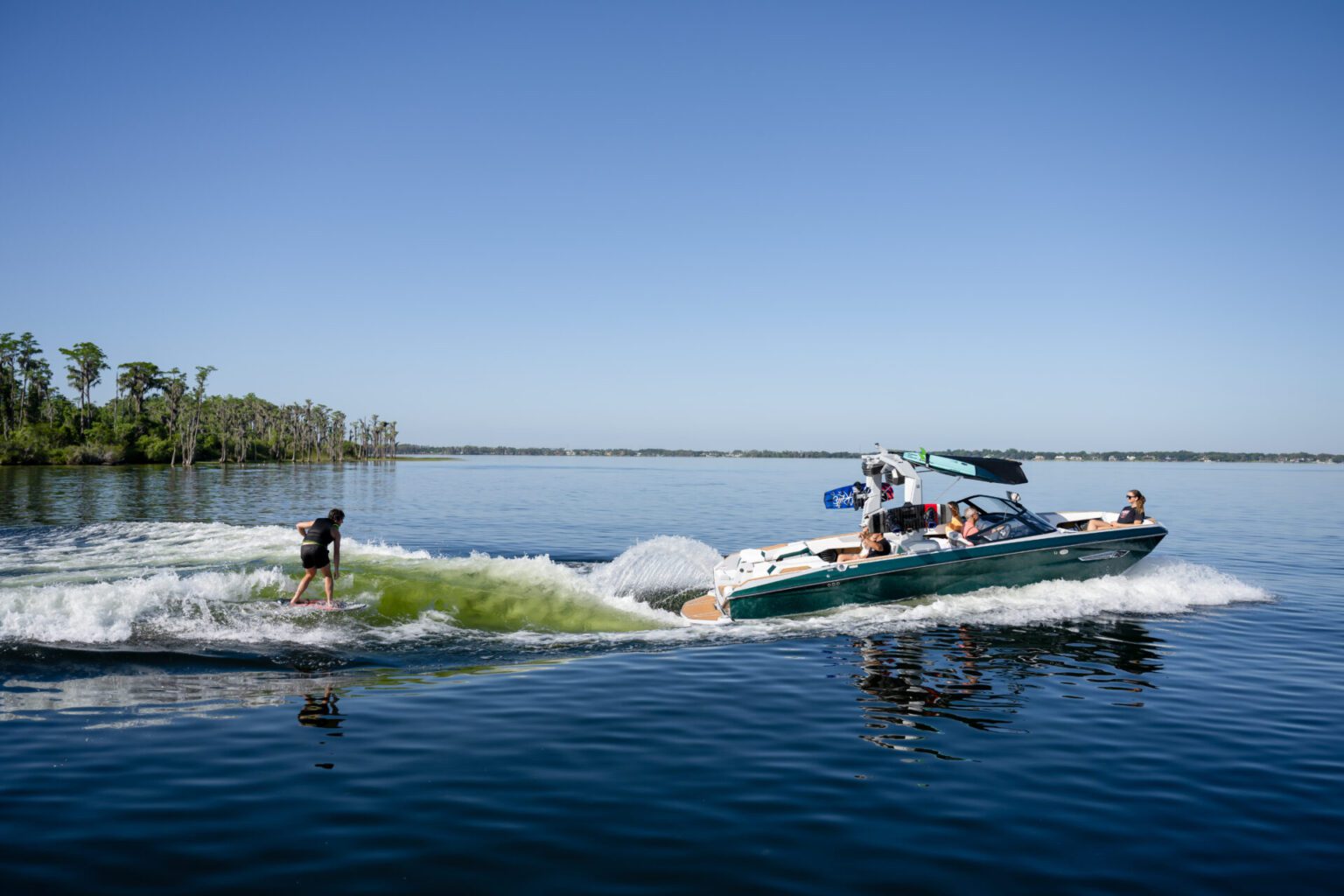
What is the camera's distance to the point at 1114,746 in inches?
366

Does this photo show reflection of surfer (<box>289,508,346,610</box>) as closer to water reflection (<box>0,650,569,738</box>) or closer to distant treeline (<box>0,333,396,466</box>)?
water reflection (<box>0,650,569,738</box>)

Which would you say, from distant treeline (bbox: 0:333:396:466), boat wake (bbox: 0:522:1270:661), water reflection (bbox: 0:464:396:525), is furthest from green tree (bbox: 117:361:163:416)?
boat wake (bbox: 0:522:1270:661)

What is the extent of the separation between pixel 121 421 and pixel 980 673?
136 m

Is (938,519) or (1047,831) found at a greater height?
(938,519)

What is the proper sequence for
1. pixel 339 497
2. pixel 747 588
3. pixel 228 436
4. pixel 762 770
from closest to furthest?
pixel 762 770, pixel 747 588, pixel 339 497, pixel 228 436

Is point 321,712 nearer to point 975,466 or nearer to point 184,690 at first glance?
point 184,690

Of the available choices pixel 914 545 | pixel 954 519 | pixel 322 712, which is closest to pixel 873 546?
pixel 914 545

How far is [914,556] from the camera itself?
17.8m

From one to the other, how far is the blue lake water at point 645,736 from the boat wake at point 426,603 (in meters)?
0.11

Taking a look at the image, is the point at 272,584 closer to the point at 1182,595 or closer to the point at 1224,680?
the point at 1224,680

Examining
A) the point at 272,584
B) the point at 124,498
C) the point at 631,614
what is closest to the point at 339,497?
the point at 124,498

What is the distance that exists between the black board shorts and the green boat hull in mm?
8320

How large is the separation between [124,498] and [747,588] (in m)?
45.9

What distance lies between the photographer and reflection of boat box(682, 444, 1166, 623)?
57.2 feet
